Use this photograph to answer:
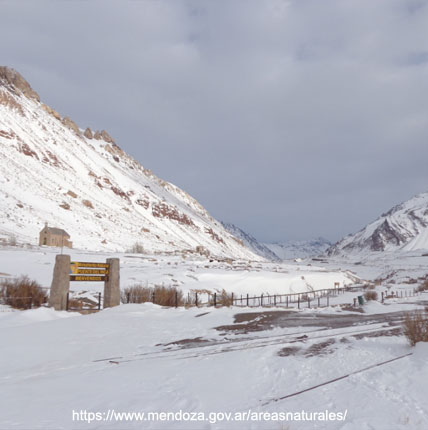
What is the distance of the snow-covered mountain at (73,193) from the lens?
70125 mm

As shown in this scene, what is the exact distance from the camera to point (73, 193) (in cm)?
8838

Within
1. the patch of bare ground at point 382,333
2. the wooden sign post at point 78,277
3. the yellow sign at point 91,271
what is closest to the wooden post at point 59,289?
the wooden sign post at point 78,277

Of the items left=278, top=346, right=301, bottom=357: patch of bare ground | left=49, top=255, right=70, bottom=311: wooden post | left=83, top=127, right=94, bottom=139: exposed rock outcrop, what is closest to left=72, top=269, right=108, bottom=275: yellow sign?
left=49, top=255, right=70, bottom=311: wooden post

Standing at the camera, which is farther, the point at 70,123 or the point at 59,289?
the point at 70,123

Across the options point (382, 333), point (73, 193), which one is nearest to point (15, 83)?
point (73, 193)

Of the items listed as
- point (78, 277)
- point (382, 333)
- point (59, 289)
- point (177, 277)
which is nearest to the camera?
point (382, 333)

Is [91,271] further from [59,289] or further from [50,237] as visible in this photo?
[50,237]

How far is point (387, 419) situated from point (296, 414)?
1.17 meters

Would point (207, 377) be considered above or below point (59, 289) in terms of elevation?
below

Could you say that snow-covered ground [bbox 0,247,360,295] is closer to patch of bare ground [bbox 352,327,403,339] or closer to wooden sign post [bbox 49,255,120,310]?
wooden sign post [bbox 49,255,120,310]

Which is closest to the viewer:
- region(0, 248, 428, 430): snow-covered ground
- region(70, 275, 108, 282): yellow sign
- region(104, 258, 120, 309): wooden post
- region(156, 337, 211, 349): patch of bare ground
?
region(0, 248, 428, 430): snow-covered ground

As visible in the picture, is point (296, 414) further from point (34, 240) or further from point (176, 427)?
point (34, 240)

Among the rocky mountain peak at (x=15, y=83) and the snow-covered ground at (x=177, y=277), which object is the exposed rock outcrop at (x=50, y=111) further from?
the snow-covered ground at (x=177, y=277)

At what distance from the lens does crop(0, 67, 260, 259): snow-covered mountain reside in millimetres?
70125
